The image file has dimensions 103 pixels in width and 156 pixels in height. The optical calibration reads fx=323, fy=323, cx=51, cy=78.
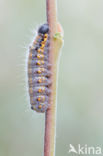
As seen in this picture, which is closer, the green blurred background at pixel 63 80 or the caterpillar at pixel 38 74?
the caterpillar at pixel 38 74

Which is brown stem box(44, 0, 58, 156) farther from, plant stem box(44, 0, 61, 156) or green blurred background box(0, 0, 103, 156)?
green blurred background box(0, 0, 103, 156)

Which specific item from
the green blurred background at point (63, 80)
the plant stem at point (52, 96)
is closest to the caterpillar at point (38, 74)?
the plant stem at point (52, 96)

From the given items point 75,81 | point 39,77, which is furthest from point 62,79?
point 39,77

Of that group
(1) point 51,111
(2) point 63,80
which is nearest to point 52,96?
(1) point 51,111

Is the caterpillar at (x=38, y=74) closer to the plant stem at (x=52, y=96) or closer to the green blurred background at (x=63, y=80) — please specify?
the plant stem at (x=52, y=96)

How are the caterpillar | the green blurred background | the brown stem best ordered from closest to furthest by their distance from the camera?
the brown stem → the caterpillar → the green blurred background

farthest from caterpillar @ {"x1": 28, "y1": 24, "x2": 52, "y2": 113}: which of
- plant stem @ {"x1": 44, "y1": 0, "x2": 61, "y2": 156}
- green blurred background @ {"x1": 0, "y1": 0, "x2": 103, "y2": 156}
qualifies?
green blurred background @ {"x1": 0, "y1": 0, "x2": 103, "y2": 156}

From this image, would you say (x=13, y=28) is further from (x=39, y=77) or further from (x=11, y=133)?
(x=39, y=77)
